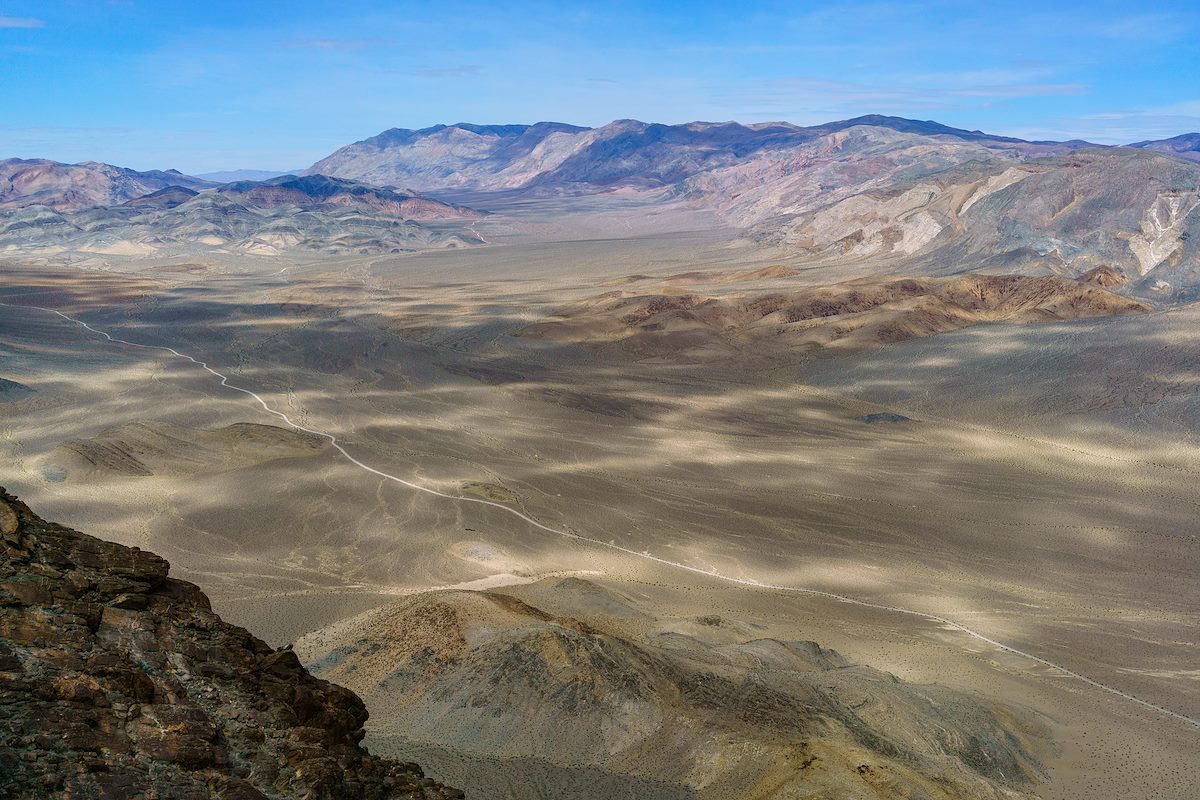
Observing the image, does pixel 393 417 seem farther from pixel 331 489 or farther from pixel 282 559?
pixel 282 559

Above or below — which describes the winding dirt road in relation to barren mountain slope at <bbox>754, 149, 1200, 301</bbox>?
below

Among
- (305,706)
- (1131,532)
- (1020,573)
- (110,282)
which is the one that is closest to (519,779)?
(305,706)

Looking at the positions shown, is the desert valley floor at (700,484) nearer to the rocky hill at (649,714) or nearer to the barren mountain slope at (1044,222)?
the rocky hill at (649,714)

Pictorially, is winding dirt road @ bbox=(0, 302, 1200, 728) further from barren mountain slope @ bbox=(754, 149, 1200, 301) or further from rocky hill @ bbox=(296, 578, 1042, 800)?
barren mountain slope @ bbox=(754, 149, 1200, 301)

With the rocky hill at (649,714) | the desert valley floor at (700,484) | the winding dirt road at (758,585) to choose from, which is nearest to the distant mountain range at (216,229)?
the desert valley floor at (700,484)

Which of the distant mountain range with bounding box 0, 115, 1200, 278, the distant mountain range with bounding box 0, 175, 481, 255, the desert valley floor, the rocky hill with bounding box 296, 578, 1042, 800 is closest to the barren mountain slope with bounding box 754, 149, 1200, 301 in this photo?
the distant mountain range with bounding box 0, 115, 1200, 278
